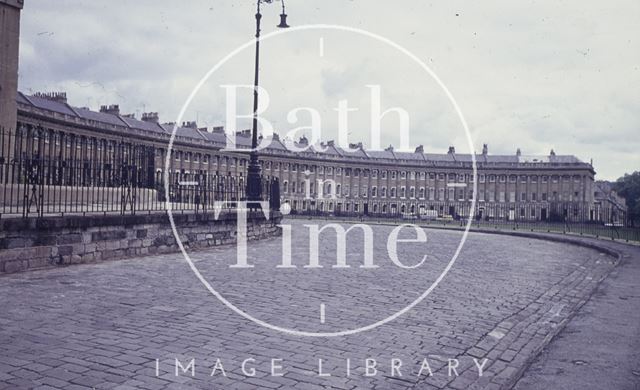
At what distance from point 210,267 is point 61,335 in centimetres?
560

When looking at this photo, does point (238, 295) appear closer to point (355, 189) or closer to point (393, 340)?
point (393, 340)

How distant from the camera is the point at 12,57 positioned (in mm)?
13773

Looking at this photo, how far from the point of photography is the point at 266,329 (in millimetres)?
6055

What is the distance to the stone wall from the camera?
9273 millimetres

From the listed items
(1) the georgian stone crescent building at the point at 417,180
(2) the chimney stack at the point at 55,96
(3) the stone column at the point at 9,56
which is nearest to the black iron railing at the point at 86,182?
(3) the stone column at the point at 9,56

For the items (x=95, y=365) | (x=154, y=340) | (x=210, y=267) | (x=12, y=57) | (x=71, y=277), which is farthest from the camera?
(x=12, y=57)

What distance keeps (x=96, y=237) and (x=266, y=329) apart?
6507 mm

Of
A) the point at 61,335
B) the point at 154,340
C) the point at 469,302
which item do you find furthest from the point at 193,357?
the point at 469,302

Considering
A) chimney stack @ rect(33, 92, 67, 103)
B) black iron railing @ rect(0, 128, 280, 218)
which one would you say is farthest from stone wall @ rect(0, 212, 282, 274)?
chimney stack @ rect(33, 92, 67, 103)

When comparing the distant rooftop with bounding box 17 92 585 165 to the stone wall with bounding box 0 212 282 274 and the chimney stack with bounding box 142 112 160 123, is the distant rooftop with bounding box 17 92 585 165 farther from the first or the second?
the stone wall with bounding box 0 212 282 274

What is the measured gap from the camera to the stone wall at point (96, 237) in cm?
927

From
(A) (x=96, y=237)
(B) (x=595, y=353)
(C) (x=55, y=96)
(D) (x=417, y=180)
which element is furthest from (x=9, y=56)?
(D) (x=417, y=180)

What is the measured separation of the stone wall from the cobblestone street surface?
46cm

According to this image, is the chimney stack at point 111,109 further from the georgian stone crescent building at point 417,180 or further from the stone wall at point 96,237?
the stone wall at point 96,237
